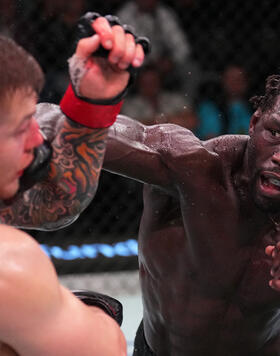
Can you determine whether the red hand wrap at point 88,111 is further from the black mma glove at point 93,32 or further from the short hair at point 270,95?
the short hair at point 270,95

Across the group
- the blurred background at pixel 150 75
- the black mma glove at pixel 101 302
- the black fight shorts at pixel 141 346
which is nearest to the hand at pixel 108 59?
the black mma glove at pixel 101 302

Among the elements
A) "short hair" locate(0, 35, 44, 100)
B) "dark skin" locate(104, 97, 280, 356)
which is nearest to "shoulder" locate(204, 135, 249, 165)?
"dark skin" locate(104, 97, 280, 356)

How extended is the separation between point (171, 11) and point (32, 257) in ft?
8.06

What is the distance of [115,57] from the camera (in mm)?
935

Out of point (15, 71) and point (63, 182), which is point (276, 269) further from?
point (15, 71)

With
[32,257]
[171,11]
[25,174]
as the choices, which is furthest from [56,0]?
[32,257]

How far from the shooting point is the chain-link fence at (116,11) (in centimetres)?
294

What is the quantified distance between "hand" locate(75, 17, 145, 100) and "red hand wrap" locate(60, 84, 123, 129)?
30 millimetres

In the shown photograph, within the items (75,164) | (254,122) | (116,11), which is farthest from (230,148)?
(116,11)

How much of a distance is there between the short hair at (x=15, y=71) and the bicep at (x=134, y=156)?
19.9 inches

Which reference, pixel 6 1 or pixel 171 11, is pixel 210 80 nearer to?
pixel 171 11

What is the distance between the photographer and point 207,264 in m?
1.53

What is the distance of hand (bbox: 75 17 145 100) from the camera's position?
0.93 meters

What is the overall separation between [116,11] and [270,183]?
1.89 meters
